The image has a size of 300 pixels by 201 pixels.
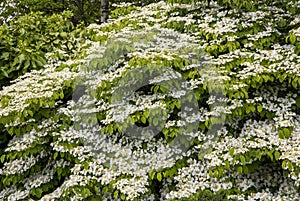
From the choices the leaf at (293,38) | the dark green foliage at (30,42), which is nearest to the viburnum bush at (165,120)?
the leaf at (293,38)

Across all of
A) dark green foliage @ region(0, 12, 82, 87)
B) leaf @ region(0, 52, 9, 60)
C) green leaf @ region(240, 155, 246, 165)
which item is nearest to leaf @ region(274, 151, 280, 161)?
green leaf @ region(240, 155, 246, 165)

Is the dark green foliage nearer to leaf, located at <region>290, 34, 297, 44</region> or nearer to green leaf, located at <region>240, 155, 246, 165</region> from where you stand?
green leaf, located at <region>240, 155, 246, 165</region>

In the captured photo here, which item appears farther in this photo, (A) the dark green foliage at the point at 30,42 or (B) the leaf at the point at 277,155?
(A) the dark green foliage at the point at 30,42

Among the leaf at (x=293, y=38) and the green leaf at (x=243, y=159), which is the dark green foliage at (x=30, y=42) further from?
the leaf at (x=293, y=38)

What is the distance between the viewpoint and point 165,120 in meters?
2.95

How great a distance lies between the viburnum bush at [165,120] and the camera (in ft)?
9.23

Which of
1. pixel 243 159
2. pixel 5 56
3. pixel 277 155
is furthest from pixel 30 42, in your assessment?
pixel 277 155

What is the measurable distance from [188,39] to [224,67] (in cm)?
55

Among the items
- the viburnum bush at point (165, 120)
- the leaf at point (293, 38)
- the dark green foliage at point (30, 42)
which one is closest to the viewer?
the viburnum bush at point (165, 120)

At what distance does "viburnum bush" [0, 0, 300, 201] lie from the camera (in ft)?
9.23

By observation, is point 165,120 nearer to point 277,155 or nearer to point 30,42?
point 277,155

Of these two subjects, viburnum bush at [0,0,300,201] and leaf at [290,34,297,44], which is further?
leaf at [290,34,297,44]

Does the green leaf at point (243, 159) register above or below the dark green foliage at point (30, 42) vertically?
below

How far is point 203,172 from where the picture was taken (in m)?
2.92
